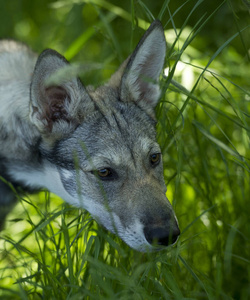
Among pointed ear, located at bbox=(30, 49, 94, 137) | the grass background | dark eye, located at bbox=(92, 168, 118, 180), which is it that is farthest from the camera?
pointed ear, located at bbox=(30, 49, 94, 137)

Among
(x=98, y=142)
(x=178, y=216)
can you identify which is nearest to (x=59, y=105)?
(x=98, y=142)

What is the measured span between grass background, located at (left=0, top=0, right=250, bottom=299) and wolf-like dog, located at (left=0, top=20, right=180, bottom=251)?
13 cm

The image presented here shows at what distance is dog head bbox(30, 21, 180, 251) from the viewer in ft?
8.90

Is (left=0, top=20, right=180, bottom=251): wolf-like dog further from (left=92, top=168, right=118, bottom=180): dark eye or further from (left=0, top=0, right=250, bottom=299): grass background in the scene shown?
(left=0, top=0, right=250, bottom=299): grass background

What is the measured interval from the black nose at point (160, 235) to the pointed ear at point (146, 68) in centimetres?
92

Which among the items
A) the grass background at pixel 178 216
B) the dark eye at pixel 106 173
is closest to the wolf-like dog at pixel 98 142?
the dark eye at pixel 106 173

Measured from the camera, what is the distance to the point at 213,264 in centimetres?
314

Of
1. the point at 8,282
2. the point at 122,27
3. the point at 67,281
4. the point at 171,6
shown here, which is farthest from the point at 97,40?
the point at 67,281

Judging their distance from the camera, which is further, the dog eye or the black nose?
the dog eye

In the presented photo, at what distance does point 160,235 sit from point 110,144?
0.71 metres

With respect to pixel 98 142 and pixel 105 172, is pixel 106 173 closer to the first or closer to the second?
pixel 105 172

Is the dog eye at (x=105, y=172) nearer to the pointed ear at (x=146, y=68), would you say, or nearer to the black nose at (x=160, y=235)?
the black nose at (x=160, y=235)

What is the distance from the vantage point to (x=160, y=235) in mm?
2531

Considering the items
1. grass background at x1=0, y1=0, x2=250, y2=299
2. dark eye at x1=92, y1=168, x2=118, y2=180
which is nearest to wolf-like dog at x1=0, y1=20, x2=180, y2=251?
dark eye at x1=92, y1=168, x2=118, y2=180
